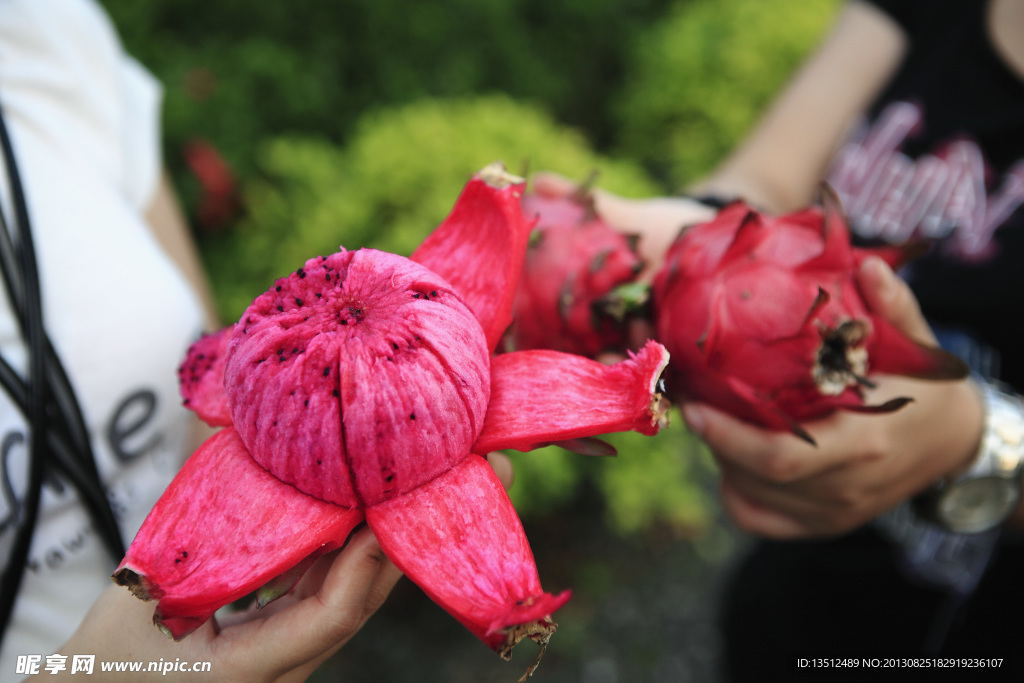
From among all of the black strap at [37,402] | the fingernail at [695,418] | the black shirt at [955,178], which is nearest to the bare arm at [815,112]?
the black shirt at [955,178]

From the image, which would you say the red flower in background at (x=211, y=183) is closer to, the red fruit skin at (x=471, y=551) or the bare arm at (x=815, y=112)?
the bare arm at (x=815, y=112)

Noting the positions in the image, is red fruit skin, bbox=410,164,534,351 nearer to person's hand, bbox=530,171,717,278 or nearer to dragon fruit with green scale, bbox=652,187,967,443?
dragon fruit with green scale, bbox=652,187,967,443

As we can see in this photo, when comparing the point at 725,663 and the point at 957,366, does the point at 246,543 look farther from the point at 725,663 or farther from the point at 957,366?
the point at 725,663

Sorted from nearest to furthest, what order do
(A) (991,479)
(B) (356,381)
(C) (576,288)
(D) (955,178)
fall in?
1. (B) (356,381)
2. (C) (576,288)
3. (A) (991,479)
4. (D) (955,178)

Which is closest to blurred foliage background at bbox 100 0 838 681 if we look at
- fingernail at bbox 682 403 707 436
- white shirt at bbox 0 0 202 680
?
white shirt at bbox 0 0 202 680

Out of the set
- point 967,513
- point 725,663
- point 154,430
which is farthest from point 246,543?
point 725,663

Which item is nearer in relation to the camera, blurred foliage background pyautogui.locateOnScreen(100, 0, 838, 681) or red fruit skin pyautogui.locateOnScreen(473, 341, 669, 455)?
red fruit skin pyautogui.locateOnScreen(473, 341, 669, 455)

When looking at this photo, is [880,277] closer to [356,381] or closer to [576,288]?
[576,288]

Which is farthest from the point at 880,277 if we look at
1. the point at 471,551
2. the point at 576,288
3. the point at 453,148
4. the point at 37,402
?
the point at 453,148
